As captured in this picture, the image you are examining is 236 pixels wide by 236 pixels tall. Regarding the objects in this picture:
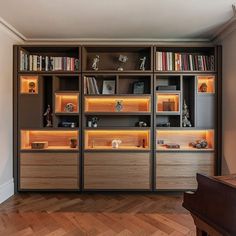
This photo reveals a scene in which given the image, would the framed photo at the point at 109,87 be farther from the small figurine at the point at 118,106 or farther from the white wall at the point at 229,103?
the white wall at the point at 229,103

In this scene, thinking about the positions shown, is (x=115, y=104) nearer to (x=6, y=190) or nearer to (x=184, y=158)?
(x=184, y=158)

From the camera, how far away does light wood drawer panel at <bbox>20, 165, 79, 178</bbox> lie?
330 cm

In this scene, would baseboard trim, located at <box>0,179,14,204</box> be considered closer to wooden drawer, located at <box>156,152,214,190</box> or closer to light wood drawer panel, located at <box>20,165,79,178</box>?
light wood drawer panel, located at <box>20,165,79,178</box>

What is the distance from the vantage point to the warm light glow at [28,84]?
11.0ft

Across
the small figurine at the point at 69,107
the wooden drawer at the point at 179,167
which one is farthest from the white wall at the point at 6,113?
the wooden drawer at the point at 179,167

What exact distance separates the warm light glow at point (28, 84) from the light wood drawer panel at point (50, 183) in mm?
1411

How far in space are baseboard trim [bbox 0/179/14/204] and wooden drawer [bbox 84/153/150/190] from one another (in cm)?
114

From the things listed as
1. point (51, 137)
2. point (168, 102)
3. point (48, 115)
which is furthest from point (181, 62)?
point (51, 137)

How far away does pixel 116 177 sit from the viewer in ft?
10.8

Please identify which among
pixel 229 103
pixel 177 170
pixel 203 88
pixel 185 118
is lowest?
pixel 177 170

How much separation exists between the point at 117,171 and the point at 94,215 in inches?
32.2

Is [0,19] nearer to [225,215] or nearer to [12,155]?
[12,155]

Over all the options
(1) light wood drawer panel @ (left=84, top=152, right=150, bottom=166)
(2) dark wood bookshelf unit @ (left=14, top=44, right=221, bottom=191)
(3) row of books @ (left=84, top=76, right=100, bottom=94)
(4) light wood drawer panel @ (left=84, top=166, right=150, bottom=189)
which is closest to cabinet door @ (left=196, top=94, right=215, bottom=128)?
(2) dark wood bookshelf unit @ (left=14, top=44, right=221, bottom=191)

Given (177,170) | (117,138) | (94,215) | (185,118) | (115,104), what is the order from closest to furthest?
(94,215) → (177,170) → (185,118) → (115,104) → (117,138)
